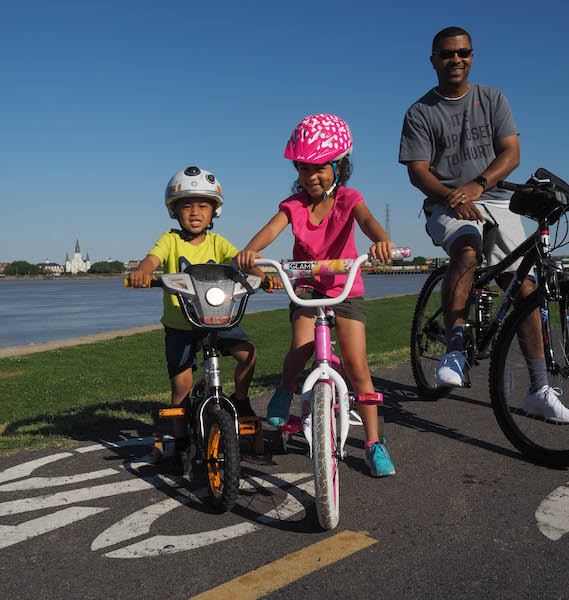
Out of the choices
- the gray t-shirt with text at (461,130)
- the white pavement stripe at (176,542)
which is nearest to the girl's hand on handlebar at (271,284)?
the white pavement stripe at (176,542)

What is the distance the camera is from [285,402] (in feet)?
12.1

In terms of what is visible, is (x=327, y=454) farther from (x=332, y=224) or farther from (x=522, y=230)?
(x=522, y=230)

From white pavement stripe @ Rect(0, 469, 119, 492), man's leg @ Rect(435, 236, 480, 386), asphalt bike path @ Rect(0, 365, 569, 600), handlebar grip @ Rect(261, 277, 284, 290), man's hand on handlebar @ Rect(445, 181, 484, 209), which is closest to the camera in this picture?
asphalt bike path @ Rect(0, 365, 569, 600)

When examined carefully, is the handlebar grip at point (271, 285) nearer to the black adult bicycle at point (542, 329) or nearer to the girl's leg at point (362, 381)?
the girl's leg at point (362, 381)

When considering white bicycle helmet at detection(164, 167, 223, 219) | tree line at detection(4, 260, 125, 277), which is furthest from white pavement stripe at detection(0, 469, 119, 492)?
tree line at detection(4, 260, 125, 277)

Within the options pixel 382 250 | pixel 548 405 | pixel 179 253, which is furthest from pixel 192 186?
pixel 548 405

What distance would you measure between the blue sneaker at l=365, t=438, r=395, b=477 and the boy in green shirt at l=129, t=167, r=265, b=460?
31.1 inches

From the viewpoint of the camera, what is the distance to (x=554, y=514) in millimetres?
2801

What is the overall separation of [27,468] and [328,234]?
88.6 inches

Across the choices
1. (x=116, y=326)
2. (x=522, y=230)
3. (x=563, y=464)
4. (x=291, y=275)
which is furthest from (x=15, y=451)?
(x=116, y=326)

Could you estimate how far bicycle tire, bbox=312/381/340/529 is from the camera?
2.62 meters

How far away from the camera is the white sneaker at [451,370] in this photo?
12.6 ft

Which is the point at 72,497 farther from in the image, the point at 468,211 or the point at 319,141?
the point at 468,211

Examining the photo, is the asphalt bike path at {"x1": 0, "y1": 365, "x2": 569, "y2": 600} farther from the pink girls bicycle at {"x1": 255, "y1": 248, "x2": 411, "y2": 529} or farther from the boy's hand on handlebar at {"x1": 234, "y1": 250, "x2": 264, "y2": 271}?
the boy's hand on handlebar at {"x1": 234, "y1": 250, "x2": 264, "y2": 271}
